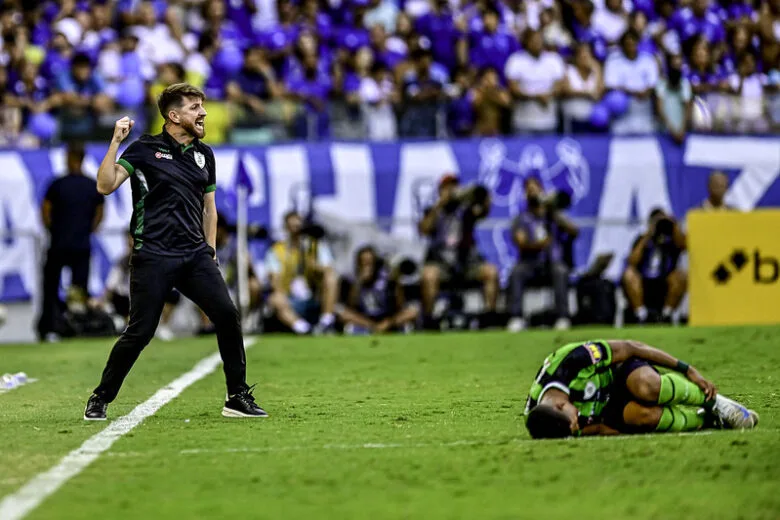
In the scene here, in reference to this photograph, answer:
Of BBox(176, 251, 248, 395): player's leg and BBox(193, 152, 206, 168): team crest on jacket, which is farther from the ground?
BBox(193, 152, 206, 168): team crest on jacket

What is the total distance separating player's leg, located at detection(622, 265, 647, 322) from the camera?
1833 centimetres

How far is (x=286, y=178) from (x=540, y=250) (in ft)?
12.8

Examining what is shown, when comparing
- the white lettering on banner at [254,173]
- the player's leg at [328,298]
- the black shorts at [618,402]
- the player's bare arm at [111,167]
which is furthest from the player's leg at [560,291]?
the black shorts at [618,402]

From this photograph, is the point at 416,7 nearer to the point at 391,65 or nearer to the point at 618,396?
the point at 391,65

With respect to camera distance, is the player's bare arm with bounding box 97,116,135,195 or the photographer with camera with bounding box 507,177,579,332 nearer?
the player's bare arm with bounding box 97,116,135,195

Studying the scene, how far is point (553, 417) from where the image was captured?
→ 287 inches

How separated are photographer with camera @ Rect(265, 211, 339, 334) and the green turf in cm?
583

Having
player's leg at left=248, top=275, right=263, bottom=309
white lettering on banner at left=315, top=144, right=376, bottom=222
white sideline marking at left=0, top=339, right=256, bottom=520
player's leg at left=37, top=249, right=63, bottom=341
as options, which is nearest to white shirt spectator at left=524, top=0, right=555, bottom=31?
white lettering on banner at left=315, top=144, right=376, bottom=222

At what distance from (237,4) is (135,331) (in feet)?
46.8

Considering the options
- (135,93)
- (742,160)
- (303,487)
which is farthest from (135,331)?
(742,160)

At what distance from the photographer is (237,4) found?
22.5 metres

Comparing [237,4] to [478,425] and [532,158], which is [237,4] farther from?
[478,425]

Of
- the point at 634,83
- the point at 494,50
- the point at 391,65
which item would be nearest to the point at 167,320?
the point at 391,65

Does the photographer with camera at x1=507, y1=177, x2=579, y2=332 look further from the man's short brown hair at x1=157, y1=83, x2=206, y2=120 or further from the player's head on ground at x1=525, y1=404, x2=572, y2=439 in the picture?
the player's head on ground at x1=525, y1=404, x2=572, y2=439
